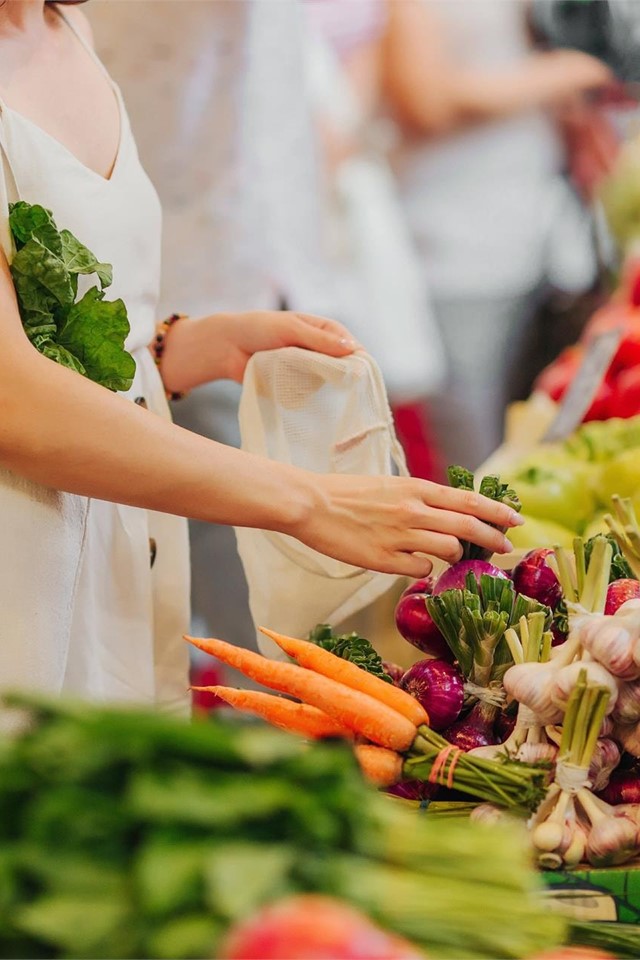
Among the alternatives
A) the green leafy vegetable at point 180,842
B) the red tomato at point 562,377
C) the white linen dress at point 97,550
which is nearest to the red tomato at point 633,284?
the red tomato at point 562,377

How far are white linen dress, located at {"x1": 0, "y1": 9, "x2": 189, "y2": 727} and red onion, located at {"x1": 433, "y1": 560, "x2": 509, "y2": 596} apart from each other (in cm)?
37

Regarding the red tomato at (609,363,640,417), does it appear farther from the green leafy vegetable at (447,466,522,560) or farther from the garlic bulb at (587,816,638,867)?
the garlic bulb at (587,816,638,867)

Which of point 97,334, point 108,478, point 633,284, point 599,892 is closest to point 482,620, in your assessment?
point 599,892

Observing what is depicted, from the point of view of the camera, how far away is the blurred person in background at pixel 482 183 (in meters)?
3.84

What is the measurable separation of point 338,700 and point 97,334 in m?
0.49

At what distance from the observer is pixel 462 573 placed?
1257 millimetres

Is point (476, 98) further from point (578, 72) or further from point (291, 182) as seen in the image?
point (291, 182)

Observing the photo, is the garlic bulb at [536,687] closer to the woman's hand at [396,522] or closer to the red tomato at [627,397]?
the woman's hand at [396,522]

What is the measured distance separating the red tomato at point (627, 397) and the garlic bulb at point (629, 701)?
3.89 ft

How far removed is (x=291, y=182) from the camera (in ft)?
8.87

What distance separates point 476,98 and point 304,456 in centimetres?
263

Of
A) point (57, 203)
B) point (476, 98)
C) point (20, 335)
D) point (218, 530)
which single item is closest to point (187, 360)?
point (57, 203)

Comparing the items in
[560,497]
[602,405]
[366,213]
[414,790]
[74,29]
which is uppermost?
[74,29]

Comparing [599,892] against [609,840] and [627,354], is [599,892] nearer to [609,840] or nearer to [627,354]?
[609,840]
